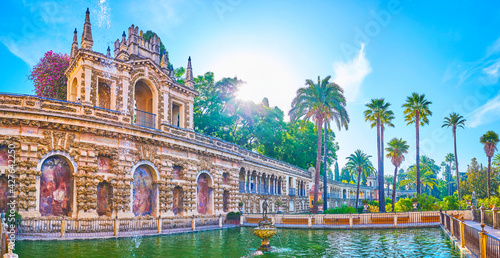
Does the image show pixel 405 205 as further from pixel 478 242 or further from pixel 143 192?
pixel 478 242

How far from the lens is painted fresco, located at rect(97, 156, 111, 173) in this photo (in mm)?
25406

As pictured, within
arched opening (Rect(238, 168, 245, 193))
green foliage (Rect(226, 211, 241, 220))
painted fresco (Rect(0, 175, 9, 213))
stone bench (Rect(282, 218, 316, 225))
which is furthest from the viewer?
arched opening (Rect(238, 168, 245, 193))

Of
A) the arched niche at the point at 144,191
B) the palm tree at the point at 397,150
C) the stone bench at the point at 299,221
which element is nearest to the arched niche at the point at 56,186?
the arched niche at the point at 144,191

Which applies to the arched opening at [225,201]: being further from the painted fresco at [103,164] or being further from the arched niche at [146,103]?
the painted fresco at [103,164]

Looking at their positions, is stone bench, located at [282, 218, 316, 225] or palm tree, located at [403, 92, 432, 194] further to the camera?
palm tree, located at [403, 92, 432, 194]

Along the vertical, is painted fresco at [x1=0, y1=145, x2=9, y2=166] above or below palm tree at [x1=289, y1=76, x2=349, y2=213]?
below

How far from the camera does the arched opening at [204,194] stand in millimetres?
34281

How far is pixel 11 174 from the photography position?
2141 centimetres

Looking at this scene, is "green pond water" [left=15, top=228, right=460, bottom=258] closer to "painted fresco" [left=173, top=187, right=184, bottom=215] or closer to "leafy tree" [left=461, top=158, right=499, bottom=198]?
"painted fresco" [left=173, top=187, right=184, bottom=215]

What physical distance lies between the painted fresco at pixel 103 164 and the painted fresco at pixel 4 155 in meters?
5.25

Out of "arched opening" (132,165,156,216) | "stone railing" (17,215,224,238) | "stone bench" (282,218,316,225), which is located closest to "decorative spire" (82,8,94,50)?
"arched opening" (132,165,156,216)

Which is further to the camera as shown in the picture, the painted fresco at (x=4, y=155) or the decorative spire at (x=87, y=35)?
the decorative spire at (x=87, y=35)

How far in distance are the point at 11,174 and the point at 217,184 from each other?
18002 mm

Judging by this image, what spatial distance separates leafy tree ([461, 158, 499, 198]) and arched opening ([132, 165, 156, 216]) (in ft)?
206
